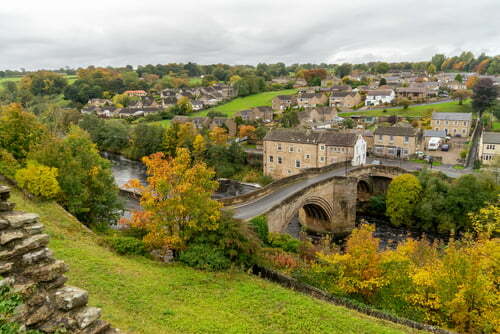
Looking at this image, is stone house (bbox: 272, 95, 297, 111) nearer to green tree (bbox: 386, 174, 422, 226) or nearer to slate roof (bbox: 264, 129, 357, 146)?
slate roof (bbox: 264, 129, 357, 146)

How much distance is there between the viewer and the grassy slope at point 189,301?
11.2m

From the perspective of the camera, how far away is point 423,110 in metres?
85.2

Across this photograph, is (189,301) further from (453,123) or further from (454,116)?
(454,116)

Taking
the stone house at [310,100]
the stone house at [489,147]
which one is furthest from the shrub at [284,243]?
the stone house at [310,100]

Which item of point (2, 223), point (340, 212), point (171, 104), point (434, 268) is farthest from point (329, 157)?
point (171, 104)

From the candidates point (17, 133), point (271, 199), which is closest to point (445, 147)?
point (271, 199)

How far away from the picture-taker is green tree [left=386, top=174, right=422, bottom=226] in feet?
135

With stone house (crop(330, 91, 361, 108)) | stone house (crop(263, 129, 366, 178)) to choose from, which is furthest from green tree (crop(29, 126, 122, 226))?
stone house (crop(330, 91, 361, 108))

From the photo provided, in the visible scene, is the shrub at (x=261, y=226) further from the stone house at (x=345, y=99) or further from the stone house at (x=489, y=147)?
the stone house at (x=345, y=99)

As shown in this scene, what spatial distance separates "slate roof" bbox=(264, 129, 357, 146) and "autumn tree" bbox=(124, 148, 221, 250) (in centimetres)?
3599

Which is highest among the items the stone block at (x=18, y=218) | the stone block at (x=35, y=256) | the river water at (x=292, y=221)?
the stone block at (x=18, y=218)

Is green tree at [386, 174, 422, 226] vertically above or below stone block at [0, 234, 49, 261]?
below

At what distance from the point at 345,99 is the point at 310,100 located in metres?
10.2

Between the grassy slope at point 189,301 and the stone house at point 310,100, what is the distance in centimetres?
9323
